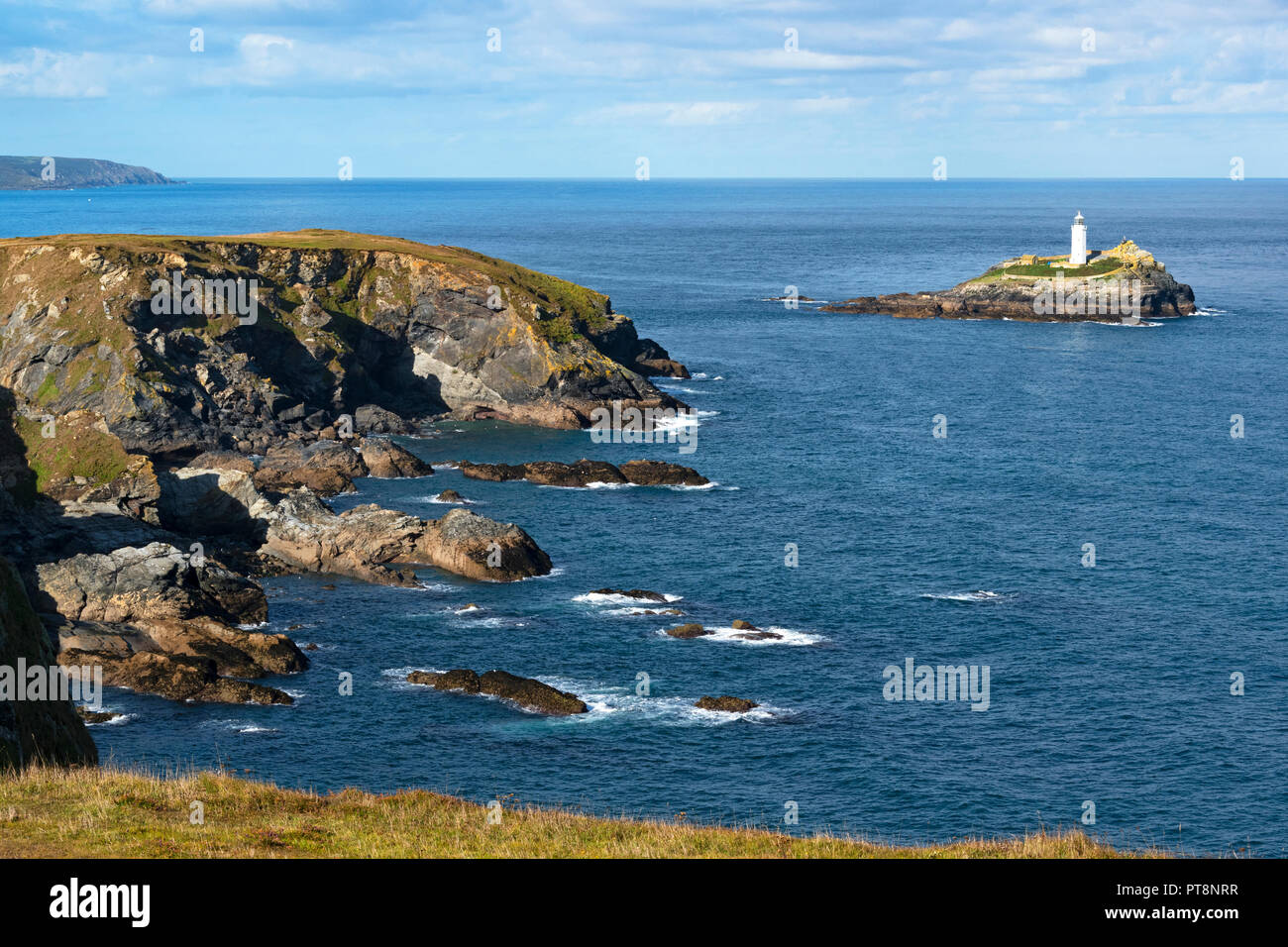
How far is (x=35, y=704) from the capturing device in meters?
35.1

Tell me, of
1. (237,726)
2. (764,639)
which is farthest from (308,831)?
(764,639)

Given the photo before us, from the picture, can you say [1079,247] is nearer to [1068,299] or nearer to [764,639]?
[1068,299]

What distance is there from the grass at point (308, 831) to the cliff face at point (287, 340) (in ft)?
257

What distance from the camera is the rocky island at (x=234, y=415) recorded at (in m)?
64.5

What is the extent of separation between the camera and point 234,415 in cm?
10988

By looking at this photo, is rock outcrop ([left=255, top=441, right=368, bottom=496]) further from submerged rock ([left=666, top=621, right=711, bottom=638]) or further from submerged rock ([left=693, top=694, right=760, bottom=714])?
submerged rock ([left=693, top=694, right=760, bottom=714])

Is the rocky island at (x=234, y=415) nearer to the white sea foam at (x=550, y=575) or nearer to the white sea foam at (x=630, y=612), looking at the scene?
the white sea foam at (x=550, y=575)

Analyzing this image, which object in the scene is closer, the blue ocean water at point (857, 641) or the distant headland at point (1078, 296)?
the blue ocean water at point (857, 641)

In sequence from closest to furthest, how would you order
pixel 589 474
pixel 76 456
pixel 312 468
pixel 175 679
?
pixel 175 679 < pixel 76 456 < pixel 312 468 < pixel 589 474

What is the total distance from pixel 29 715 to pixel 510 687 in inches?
1082

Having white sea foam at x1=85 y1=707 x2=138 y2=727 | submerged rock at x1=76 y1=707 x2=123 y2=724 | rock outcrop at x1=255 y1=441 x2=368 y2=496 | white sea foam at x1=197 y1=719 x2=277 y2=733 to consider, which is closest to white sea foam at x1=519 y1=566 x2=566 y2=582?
white sea foam at x1=197 y1=719 x2=277 y2=733

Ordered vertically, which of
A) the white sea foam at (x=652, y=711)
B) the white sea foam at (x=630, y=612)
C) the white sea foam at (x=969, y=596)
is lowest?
the white sea foam at (x=652, y=711)

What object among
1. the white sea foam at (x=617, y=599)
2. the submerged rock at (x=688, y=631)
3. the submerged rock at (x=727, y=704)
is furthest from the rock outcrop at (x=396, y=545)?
the submerged rock at (x=727, y=704)
